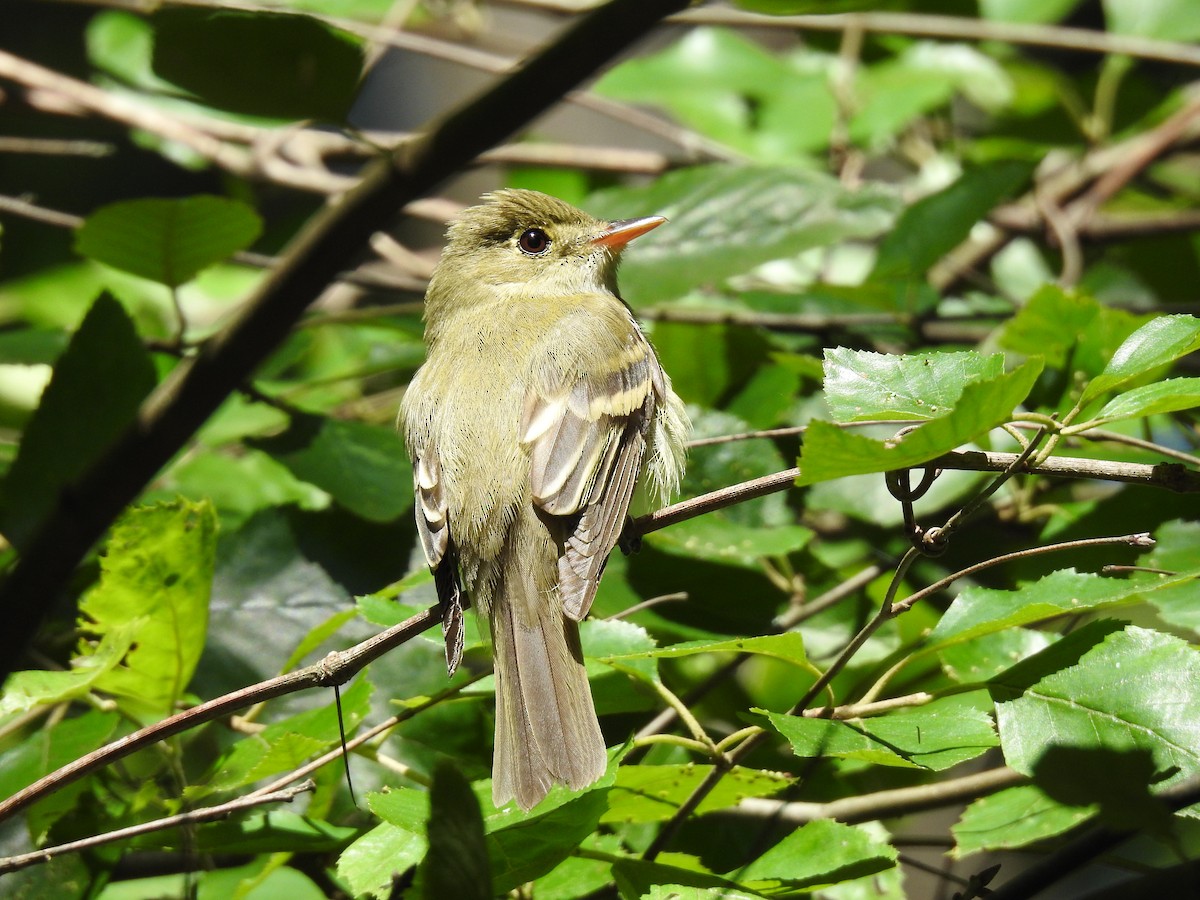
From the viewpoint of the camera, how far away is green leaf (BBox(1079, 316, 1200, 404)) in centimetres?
181

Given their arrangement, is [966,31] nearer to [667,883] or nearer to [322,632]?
[322,632]

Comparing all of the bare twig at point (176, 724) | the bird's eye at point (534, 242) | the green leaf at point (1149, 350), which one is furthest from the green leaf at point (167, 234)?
the green leaf at point (1149, 350)

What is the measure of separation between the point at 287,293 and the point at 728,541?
1.24 metres

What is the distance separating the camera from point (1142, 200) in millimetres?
5066

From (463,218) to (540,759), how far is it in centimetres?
244

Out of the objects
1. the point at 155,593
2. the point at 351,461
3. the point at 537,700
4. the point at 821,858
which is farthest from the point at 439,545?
the point at 821,858

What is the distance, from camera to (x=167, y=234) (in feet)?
9.84

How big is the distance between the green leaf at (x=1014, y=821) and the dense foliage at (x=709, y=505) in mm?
14

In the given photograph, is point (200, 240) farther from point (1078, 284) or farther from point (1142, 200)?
point (1142, 200)

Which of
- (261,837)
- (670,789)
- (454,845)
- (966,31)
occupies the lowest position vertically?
(261,837)

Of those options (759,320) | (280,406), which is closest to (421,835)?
(280,406)

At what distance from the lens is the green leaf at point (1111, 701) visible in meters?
1.90

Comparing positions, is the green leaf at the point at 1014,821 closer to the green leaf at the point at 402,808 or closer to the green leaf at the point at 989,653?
the green leaf at the point at 989,653

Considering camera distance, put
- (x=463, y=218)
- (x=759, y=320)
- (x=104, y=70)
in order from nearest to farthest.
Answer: (x=759, y=320) → (x=463, y=218) → (x=104, y=70)
